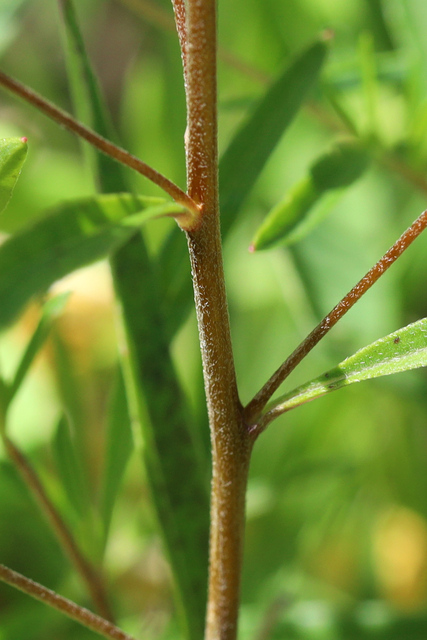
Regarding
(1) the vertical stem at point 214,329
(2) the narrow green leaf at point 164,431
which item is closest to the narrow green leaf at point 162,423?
(2) the narrow green leaf at point 164,431

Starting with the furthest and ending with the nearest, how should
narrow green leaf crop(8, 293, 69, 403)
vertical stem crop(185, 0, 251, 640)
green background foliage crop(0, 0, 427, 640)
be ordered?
green background foliage crop(0, 0, 427, 640) < narrow green leaf crop(8, 293, 69, 403) < vertical stem crop(185, 0, 251, 640)

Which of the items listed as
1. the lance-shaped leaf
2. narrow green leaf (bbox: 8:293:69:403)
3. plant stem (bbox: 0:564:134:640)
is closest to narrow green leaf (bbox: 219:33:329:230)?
the lance-shaped leaf

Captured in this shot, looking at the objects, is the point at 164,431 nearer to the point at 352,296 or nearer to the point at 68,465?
the point at 68,465

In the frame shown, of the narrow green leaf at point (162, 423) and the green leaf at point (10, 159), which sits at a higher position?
the green leaf at point (10, 159)

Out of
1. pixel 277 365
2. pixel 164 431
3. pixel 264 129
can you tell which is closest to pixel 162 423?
pixel 164 431

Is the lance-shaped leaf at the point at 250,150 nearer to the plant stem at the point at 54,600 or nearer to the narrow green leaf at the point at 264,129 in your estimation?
the narrow green leaf at the point at 264,129

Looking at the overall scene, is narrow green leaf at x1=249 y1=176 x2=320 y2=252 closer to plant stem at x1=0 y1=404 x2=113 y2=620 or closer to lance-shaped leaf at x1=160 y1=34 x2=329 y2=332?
lance-shaped leaf at x1=160 y1=34 x2=329 y2=332

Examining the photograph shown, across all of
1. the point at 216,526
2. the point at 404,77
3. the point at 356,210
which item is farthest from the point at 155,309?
the point at 356,210
